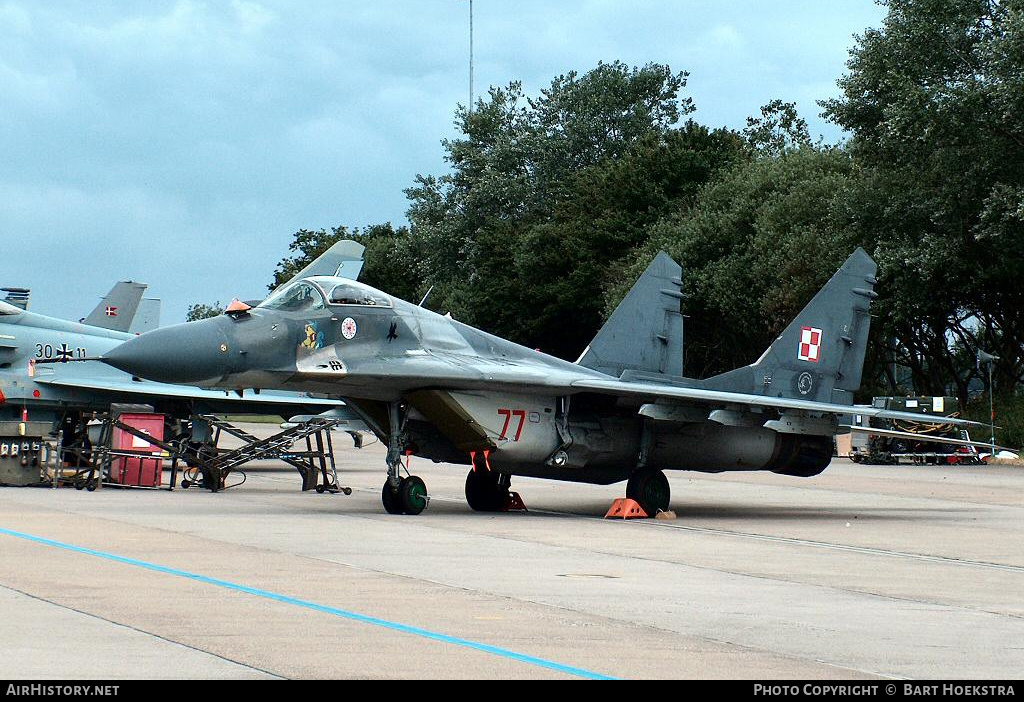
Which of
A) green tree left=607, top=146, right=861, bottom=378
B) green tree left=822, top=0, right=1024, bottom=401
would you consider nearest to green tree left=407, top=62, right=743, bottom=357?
green tree left=607, top=146, right=861, bottom=378

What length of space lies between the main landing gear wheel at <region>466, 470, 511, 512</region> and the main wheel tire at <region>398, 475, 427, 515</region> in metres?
1.44

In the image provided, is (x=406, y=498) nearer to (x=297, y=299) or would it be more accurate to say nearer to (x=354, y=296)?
(x=354, y=296)

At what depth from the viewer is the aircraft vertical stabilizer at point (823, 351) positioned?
20.1 meters

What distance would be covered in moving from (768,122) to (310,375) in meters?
75.1

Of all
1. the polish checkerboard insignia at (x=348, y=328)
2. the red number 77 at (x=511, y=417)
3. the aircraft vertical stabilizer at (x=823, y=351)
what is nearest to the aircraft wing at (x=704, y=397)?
the red number 77 at (x=511, y=417)

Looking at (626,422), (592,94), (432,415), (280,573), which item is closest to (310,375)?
(432,415)

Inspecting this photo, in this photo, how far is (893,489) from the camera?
1000 inches

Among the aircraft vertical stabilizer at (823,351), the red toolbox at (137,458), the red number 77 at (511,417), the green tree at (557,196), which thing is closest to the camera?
the red number 77 at (511,417)

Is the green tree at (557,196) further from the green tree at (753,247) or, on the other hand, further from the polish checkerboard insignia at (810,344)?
the polish checkerboard insignia at (810,344)

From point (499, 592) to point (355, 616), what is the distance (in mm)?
1735

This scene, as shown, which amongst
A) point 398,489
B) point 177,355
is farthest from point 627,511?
point 177,355

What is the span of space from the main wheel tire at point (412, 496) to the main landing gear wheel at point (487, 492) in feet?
4.72
